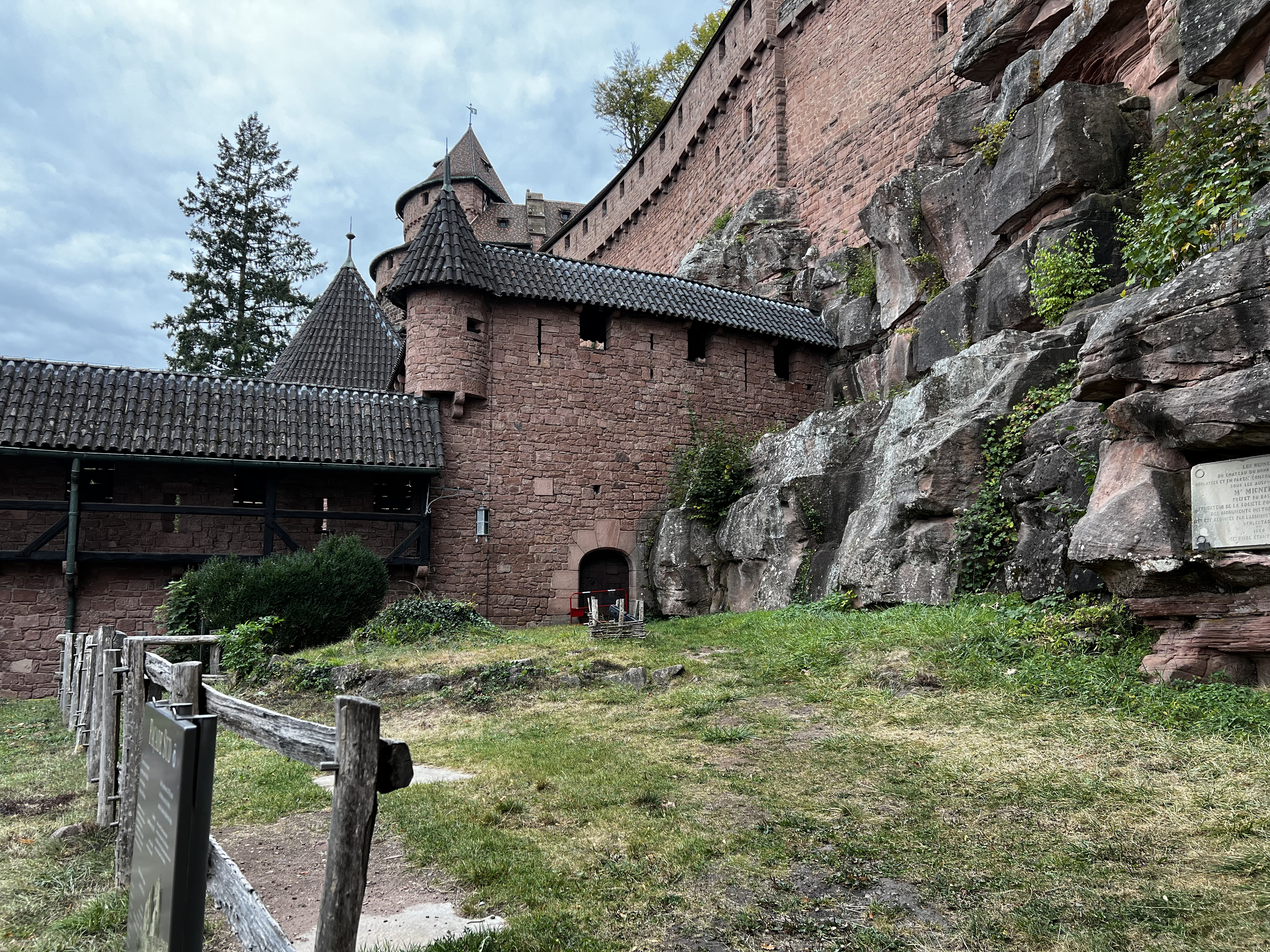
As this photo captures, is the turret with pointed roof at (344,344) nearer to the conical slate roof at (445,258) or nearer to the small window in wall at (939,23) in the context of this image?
the conical slate roof at (445,258)

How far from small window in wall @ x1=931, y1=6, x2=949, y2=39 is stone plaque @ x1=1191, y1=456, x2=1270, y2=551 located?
46.6ft

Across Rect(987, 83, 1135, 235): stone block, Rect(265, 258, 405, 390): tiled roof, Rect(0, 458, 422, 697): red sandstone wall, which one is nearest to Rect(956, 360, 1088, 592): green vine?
Rect(987, 83, 1135, 235): stone block

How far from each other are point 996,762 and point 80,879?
4.96 metres

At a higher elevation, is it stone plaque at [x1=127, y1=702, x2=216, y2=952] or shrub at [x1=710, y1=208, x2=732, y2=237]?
shrub at [x1=710, y1=208, x2=732, y2=237]

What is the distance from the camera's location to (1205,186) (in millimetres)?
6863

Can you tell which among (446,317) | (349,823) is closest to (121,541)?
(446,317)

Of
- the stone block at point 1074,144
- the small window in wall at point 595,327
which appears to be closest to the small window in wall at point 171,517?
the small window in wall at point 595,327

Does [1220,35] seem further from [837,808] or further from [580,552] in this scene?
[580,552]

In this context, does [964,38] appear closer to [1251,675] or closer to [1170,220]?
[1170,220]

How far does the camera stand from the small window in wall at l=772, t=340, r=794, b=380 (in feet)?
59.1

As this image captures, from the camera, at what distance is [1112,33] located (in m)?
10.6

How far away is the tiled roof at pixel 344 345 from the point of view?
19.8 metres

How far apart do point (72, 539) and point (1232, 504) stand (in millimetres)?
14774

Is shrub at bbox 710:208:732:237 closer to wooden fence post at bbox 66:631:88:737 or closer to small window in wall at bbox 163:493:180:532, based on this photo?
small window in wall at bbox 163:493:180:532
